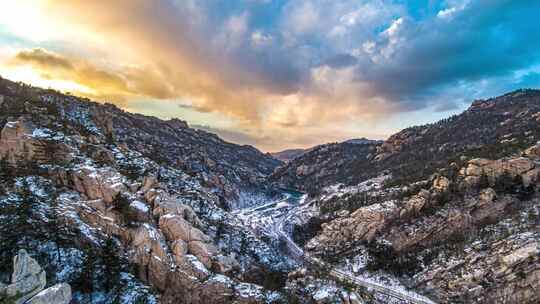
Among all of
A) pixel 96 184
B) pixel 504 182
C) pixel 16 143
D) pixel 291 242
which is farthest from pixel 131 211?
pixel 504 182

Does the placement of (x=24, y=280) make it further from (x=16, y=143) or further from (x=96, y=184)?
(x=16, y=143)

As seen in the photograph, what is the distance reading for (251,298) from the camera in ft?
168

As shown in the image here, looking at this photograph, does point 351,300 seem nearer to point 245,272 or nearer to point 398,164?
point 245,272

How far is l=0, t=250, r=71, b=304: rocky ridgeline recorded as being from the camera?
32.2m

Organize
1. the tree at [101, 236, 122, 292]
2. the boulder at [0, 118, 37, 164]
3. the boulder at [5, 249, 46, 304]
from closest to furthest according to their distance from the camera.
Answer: the boulder at [5, 249, 46, 304] → the tree at [101, 236, 122, 292] → the boulder at [0, 118, 37, 164]

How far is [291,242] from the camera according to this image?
113875 mm

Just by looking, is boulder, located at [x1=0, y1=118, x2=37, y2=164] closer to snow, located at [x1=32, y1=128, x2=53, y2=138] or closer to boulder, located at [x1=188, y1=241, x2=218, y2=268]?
snow, located at [x1=32, y1=128, x2=53, y2=138]

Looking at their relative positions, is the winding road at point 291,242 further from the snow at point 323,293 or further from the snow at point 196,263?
the snow at point 196,263

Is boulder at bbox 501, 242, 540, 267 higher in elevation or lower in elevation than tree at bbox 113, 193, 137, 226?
lower

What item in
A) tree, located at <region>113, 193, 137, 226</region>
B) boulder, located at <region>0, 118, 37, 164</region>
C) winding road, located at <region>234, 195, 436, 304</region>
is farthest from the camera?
winding road, located at <region>234, 195, 436, 304</region>

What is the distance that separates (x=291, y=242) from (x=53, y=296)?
88619 millimetres

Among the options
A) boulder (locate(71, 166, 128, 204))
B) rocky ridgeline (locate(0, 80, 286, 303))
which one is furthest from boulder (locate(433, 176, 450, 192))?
boulder (locate(71, 166, 128, 204))

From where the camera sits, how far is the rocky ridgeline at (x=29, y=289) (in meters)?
32.2

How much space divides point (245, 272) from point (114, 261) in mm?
23736
